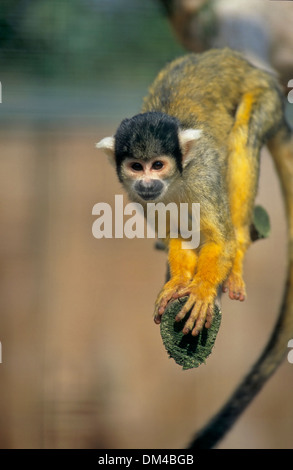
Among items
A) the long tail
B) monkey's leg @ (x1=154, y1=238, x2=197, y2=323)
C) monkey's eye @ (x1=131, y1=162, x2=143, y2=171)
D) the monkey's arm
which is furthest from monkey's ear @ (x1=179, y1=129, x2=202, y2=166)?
the long tail

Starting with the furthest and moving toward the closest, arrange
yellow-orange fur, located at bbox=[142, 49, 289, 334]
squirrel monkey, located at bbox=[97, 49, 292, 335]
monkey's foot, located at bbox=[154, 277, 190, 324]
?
yellow-orange fur, located at bbox=[142, 49, 289, 334], squirrel monkey, located at bbox=[97, 49, 292, 335], monkey's foot, located at bbox=[154, 277, 190, 324]

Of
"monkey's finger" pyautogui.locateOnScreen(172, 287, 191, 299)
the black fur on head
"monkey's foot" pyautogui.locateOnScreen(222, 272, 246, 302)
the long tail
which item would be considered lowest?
the long tail

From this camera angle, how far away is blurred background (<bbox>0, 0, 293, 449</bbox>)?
21.9ft

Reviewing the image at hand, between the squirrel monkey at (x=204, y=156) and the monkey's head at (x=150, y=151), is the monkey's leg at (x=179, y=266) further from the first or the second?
the monkey's head at (x=150, y=151)

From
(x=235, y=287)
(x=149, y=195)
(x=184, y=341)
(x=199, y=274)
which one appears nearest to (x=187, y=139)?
(x=149, y=195)

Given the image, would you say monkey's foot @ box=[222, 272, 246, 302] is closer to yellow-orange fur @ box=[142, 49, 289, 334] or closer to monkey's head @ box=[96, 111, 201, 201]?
yellow-orange fur @ box=[142, 49, 289, 334]

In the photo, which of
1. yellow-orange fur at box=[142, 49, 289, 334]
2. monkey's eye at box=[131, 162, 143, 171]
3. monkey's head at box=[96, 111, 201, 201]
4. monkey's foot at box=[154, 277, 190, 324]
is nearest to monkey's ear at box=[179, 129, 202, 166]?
monkey's head at box=[96, 111, 201, 201]

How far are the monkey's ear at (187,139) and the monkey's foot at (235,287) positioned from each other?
2.15 feet

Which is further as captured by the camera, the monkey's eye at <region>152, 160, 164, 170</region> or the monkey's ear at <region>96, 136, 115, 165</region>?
the monkey's ear at <region>96, 136, 115, 165</region>

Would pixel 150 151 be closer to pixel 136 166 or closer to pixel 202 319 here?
pixel 136 166

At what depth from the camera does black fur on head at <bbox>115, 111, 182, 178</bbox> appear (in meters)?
2.82

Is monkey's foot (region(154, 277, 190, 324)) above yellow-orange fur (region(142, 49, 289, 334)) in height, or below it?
below

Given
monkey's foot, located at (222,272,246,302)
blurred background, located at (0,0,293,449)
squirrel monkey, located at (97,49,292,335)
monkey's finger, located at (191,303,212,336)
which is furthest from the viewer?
blurred background, located at (0,0,293,449)

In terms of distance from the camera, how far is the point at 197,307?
2.73 meters
